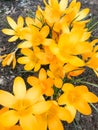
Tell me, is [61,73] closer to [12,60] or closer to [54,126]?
[54,126]

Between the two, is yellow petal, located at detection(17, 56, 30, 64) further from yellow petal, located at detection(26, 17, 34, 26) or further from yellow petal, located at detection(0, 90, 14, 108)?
yellow petal, located at detection(0, 90, 14, 108)

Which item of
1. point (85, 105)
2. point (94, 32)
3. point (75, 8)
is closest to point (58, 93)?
point (85, 105)

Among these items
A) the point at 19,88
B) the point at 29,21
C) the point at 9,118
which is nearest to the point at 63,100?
the point at 19,88

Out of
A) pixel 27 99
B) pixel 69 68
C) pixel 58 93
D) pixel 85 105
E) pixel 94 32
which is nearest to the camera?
pixel 27 99

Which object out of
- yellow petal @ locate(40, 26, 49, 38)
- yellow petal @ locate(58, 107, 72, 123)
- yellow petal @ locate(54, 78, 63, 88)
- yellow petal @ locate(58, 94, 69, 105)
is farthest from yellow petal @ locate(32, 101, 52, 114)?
yellow petal @ locate(40, 26, 49, 38)

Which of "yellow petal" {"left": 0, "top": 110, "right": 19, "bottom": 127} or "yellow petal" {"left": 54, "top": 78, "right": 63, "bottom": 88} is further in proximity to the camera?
"yellow petal" {"left": 54, "top": 78, "right": 63, "bottom": 88}

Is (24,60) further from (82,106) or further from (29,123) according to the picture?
(29,123)

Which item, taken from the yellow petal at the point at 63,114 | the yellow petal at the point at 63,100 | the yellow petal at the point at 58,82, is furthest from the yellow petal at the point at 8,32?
the yellow petal at the point at 63,114
